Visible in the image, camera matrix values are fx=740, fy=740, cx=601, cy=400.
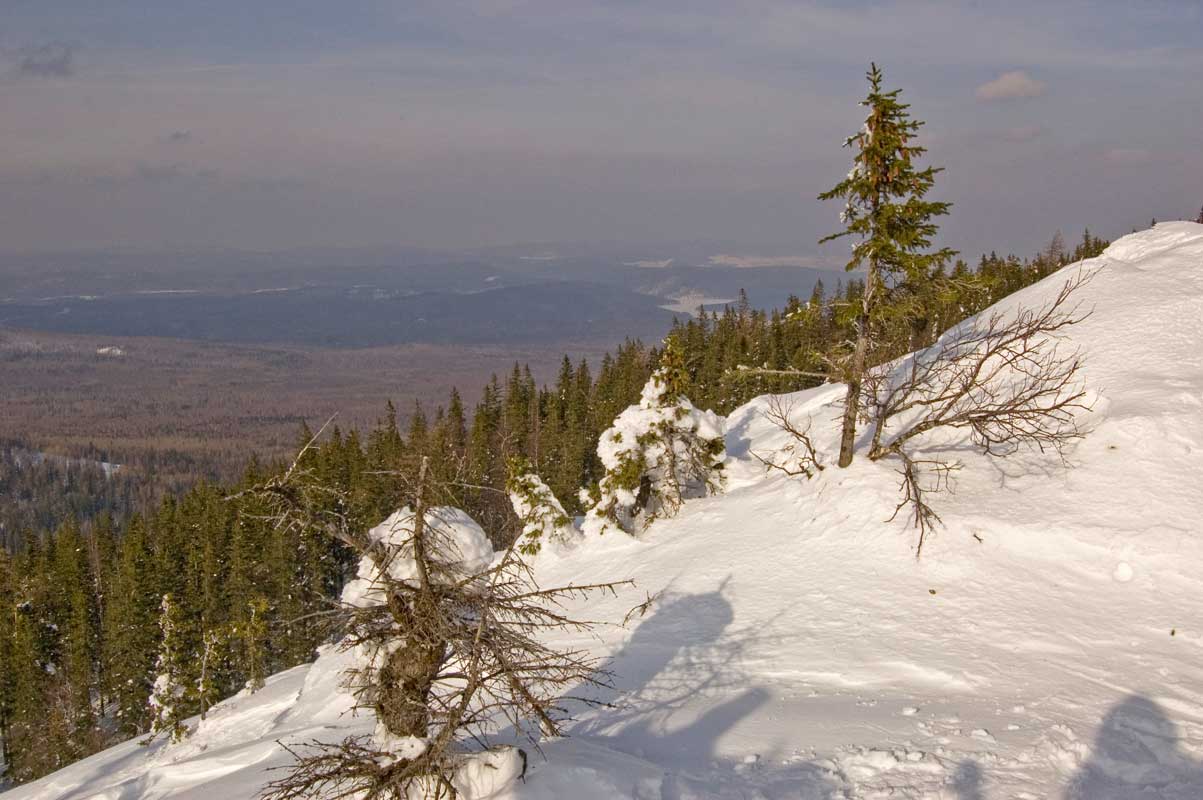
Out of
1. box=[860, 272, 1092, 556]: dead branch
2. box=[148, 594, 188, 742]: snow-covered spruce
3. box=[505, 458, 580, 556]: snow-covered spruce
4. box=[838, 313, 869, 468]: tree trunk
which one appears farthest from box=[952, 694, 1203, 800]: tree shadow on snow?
box=[148, 594, 188, 742]: snow-covered spruce

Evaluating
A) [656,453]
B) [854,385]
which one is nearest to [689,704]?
[854,385]

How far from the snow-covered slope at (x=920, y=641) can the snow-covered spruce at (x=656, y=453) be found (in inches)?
76.9

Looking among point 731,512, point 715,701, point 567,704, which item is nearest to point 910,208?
point 731,512

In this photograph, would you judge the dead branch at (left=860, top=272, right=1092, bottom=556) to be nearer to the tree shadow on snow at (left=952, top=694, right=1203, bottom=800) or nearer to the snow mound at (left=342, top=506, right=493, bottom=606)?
the tree shadow on snow at (left=952, top=694, right=1203, bottom=800)

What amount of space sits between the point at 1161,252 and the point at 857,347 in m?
17.0

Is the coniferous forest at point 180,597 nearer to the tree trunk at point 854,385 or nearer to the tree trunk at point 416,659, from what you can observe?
the tree trunk at point 854,385

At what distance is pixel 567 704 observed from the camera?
11617mm

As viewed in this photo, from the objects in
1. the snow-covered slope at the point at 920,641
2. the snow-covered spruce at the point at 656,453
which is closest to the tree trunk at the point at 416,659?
the snow-covered slope at the point at 920,641

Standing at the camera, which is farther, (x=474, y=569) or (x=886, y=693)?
(x=886, y=693)

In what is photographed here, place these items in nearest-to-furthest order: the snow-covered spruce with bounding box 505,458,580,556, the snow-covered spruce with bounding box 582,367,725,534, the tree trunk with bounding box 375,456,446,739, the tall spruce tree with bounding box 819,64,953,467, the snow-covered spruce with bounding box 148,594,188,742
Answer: the tree trunk with bounding box 375,456,446,739 → the tall spruce tree with bounding box 819,64,953,467 → the snow-covered spruce with bounding box 582,367,725,534 → the snow-covered spruce with bounding box 505,458,580,556 → the snow-covered spruce with bounding box 148,594,188,742

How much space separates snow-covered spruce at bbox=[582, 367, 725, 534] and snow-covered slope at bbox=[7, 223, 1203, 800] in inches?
76.9

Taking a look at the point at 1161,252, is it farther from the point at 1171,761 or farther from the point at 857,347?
the point at 1171,761

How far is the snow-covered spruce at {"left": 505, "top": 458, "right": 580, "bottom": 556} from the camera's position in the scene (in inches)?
973

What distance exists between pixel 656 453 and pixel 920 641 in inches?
472
